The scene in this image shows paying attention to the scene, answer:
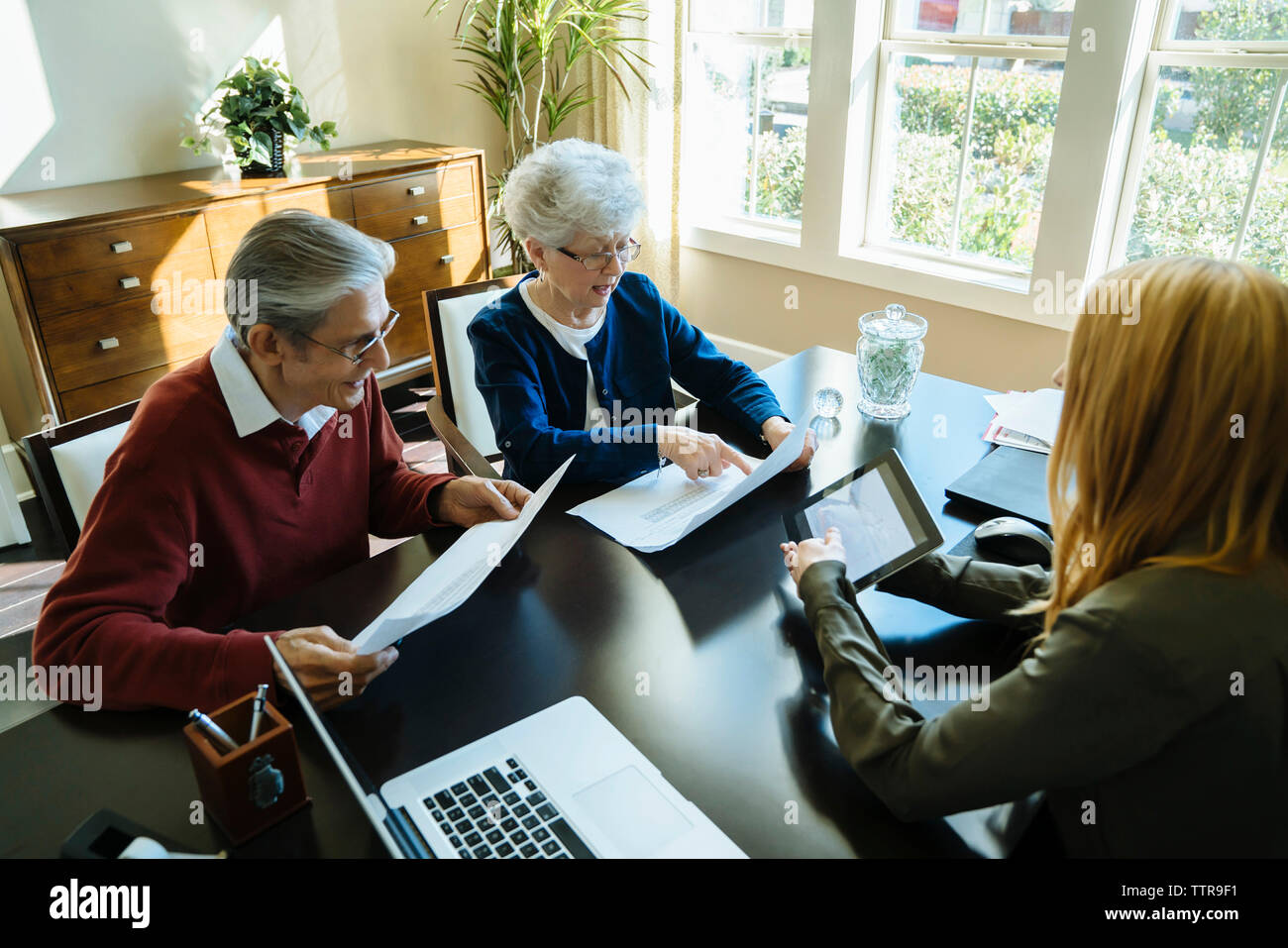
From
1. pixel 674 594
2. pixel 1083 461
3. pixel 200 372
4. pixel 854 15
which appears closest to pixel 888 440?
pixel 674 594

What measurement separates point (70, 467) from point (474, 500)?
643 millimetres

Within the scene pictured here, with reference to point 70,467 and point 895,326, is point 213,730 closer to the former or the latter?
point 70,467

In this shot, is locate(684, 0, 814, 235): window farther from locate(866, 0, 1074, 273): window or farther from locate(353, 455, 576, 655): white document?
locate(353, 455, 576, 655): white document

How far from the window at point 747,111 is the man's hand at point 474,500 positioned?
8.89 feet

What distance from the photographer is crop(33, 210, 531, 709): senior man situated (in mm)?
1110

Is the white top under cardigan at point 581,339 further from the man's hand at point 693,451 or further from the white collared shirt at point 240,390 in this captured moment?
the white collared shirt at point 240,390

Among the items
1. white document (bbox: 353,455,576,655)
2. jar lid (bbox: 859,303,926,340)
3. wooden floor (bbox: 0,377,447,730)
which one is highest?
jar lid (bbox: 859,303,926,340)

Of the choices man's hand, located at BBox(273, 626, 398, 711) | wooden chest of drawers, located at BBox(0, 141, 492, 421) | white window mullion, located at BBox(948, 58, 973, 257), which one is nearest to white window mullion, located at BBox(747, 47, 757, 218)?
white window mullion, located at BBox(948, 58, 973, 257)

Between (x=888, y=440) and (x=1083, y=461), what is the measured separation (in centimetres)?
90

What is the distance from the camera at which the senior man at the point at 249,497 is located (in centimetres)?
111

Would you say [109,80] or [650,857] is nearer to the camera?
[650,857]

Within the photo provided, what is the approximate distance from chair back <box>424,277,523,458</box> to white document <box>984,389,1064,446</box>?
117cm
